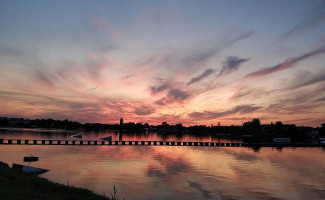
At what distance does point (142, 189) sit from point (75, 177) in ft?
33.6

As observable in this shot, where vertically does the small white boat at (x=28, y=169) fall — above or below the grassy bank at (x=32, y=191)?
Answer: below

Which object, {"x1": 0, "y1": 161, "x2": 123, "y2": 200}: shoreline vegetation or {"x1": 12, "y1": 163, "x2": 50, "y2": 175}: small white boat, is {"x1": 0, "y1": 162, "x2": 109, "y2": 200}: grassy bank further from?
{"x1": 12, "y1": 163, "x2": 50, "y2": 175}: small white boat

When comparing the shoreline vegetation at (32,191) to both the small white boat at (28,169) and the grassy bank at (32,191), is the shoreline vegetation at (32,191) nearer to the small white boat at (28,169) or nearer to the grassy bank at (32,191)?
the grassy bank at (32,191)

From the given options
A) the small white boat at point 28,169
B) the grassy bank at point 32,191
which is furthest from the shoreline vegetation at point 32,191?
the small white boat at point 28,169

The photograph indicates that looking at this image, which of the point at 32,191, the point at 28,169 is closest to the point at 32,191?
the point at 32,191

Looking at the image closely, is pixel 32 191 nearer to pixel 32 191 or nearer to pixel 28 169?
pixel 32 191

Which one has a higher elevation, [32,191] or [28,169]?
[32,191]

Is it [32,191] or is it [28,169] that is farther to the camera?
[28,169]

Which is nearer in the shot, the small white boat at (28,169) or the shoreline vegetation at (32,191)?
the shoreline vegetation at (32,191)

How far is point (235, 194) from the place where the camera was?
29203mm

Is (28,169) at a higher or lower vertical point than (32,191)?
lower

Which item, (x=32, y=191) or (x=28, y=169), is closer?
(x=32, y=191)

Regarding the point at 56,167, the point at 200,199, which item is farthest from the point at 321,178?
the point at 56,167

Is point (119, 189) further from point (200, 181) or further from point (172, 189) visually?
point (200, 181)
